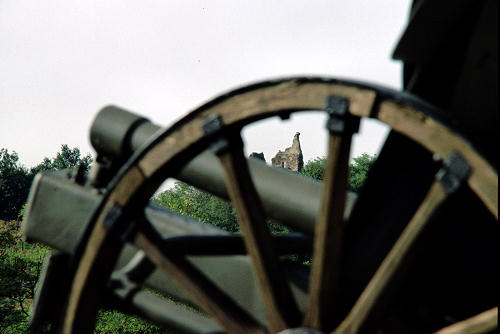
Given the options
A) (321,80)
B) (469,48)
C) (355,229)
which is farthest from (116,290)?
(469,48)

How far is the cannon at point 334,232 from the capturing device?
4.88 ft

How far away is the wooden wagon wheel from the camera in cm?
144

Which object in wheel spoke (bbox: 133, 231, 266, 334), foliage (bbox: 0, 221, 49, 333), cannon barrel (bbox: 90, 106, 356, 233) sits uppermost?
cannon barrel (bbox: 90, 106, 356, 233)

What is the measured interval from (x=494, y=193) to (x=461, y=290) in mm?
718

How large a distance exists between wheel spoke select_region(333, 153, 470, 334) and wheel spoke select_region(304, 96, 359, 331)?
138 mm

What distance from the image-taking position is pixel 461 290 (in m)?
1.87

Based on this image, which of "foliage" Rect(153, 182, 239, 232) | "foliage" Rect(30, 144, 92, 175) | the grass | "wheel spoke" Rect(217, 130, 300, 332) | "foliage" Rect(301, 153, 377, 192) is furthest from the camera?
"foliage" Rect(30, 144, 92, 175)

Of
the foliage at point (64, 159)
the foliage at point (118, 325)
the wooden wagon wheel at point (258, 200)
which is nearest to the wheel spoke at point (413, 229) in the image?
the wooden wagon wheel at point (258, 200)

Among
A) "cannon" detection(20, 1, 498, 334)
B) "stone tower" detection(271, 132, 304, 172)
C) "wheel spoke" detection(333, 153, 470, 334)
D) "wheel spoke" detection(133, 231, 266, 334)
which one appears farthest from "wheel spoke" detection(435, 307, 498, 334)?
"stone tower" detection(271, 132, 304, 172)

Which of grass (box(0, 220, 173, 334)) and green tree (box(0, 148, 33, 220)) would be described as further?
green tree (box(0, 148, 33, 220))

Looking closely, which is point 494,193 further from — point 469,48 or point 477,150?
point 469,48

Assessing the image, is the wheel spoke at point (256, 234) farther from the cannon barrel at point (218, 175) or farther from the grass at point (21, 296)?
the grass at point (21, 296)

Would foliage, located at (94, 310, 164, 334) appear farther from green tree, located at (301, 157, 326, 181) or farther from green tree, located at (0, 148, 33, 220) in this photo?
green tree, located at (0, 148, 33, 220)

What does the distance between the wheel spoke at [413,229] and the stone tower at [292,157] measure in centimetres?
5278
